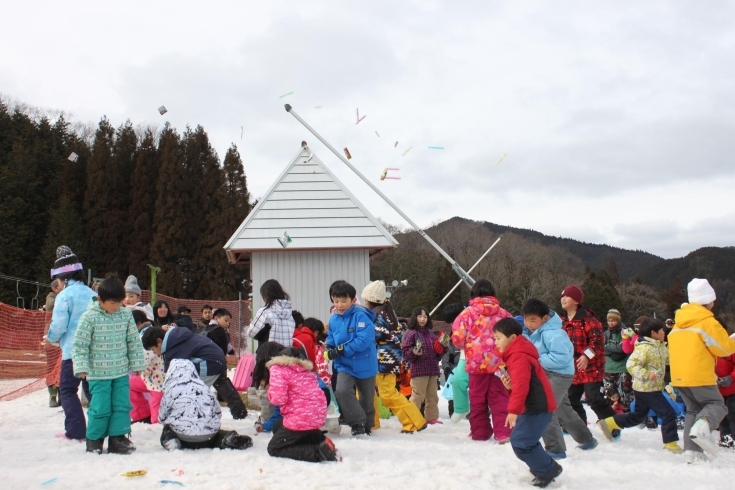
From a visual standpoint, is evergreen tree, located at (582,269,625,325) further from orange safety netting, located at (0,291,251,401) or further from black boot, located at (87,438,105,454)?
black boot, located at (87,438,105,454)

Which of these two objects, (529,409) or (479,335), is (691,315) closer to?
(479,335)

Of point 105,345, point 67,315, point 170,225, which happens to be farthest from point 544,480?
point 170,225

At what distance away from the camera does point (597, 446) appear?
723cm

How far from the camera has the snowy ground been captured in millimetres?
5000

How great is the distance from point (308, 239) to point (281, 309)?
5.53 m

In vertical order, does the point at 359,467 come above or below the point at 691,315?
below

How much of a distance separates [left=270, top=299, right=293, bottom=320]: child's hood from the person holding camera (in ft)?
17.9

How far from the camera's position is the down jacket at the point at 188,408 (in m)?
6.12

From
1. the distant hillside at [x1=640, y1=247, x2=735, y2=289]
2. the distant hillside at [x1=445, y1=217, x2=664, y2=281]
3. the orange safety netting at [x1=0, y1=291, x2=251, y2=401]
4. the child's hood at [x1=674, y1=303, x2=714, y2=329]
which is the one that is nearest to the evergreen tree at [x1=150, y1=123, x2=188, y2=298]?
the orange safety netting at [x1=0, y1=291, x2=251, y2=401]

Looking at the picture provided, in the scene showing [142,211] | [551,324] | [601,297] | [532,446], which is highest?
[142,211]

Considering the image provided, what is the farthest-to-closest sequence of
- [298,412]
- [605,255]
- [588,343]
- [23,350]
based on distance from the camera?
1. [605,255]
2. [23,350]
3. [588,343]
4. [298,412]

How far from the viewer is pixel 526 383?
522 centimetres

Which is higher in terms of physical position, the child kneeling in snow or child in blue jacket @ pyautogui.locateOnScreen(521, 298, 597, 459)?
child in blue jacket @ pyautogui.locateOnScreen(521, 298, 597, 459)

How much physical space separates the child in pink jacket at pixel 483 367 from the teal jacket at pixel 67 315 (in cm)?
398
